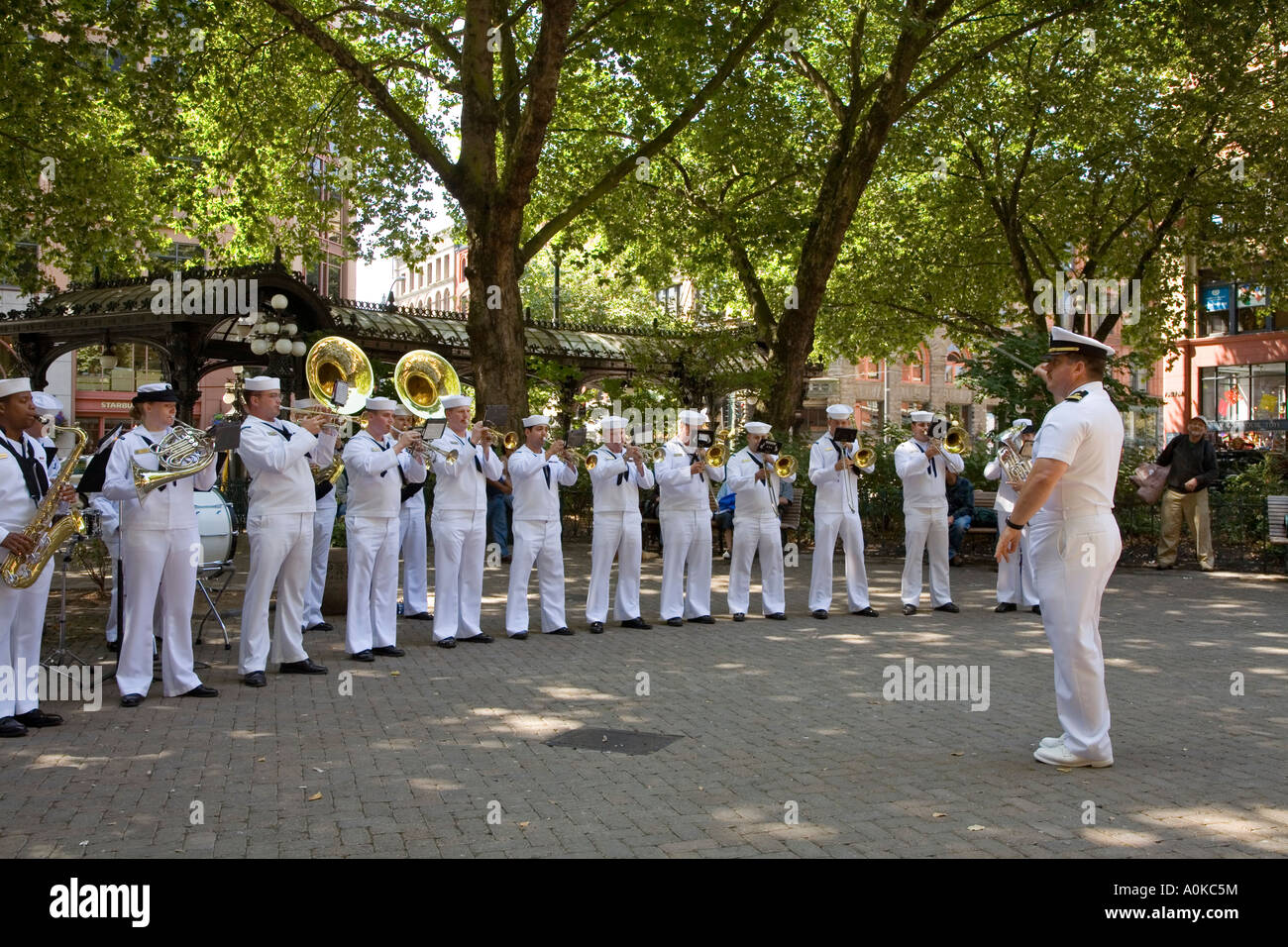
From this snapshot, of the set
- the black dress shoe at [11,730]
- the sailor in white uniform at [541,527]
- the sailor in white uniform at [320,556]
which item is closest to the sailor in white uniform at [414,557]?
the sailor in white uniform at [320,556]

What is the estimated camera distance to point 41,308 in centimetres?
2375

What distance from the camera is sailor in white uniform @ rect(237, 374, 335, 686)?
30.0 feet

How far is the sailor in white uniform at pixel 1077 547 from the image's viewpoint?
Answer: 21.2ft

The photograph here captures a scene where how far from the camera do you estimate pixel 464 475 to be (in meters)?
11.7

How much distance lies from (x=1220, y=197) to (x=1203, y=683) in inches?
711

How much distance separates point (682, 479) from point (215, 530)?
4832mm

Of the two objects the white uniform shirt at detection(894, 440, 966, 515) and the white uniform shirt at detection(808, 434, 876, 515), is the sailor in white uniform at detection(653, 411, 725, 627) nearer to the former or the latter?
the white uniform shirt at detection(808, 434, 876, 515)

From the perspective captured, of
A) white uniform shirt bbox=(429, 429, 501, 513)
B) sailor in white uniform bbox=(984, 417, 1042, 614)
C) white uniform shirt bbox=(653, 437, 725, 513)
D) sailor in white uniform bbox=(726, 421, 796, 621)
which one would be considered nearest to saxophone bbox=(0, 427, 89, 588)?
white uniform shirt bbox=(429, 429, 501, 513)

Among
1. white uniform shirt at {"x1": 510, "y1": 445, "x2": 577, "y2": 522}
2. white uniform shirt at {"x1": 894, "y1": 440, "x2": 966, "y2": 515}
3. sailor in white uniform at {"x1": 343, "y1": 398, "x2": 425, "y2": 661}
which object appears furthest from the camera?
white uniform shirt at {"x1": 894, "y1": 440, "x2": 966, "y2": 515}

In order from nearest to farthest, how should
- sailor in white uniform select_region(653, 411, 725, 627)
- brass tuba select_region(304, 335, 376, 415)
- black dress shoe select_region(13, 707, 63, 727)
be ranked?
black dress shoe select_region(13, 707, 63, 727), brass tuba select_region(304, 335, 376, 415), sailor in white uniform select_region(653, 411, 725, 627)

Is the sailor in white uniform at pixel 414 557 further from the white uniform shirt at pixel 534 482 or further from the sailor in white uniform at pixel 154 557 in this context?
the sailor in white uniform at pixel 154 557

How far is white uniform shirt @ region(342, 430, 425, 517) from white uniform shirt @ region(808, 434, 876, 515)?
478 centimetres

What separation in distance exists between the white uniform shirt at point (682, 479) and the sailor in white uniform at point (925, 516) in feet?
7.10

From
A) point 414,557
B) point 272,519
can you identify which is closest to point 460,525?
point 414,557
